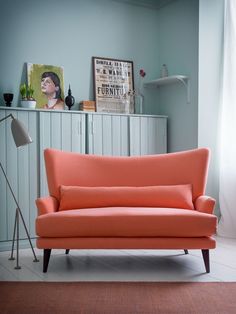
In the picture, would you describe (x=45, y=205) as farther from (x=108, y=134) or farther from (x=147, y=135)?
(x=147, y=135)

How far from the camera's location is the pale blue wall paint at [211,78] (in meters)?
4.59

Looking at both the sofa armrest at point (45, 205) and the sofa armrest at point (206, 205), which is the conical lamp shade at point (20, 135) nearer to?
the sofa armrest at point (45, 205)

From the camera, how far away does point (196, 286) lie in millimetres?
2729

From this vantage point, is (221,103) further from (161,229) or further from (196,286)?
(196,286)

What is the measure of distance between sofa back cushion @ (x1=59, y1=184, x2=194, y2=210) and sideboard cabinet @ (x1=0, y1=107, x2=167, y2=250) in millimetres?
719

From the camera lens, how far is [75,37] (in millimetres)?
4707

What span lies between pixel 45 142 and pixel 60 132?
0.62ft

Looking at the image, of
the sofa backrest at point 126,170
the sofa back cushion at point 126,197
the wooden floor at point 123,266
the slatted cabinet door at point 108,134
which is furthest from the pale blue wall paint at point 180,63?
the wooden floor at point 123,266

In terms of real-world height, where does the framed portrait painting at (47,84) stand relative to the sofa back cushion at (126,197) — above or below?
above

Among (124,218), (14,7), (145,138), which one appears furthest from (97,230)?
(14,7)

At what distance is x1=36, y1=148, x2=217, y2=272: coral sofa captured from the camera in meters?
3.03

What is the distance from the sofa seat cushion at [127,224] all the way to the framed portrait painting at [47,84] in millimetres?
1743

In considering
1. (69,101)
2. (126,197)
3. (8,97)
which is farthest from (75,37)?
(126,197)

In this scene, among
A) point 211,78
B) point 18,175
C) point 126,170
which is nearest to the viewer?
point 126,170
